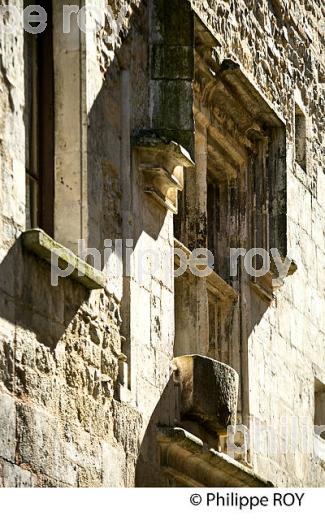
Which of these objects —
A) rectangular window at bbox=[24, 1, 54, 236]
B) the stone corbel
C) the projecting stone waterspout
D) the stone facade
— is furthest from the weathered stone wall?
rectangular window at bbox=[24, 1, 54, 236]

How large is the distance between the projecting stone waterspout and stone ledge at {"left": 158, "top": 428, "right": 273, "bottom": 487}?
227 mm

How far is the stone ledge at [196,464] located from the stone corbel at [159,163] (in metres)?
1.36

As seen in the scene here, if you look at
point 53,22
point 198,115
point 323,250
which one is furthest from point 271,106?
point 53,22

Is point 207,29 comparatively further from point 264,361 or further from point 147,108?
point 264,361

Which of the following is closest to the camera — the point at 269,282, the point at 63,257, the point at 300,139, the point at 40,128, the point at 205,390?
the point at 63,257

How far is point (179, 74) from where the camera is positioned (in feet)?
44.8

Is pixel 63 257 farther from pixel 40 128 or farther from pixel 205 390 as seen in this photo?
pixel 205 390

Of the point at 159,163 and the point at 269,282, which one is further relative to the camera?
the point at 269,282

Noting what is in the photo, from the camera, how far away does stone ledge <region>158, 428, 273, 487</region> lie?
13125 millimetres

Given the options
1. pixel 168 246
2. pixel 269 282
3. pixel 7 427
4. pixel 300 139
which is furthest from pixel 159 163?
pixel 300 139

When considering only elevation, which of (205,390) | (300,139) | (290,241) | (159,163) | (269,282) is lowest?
(205,390)

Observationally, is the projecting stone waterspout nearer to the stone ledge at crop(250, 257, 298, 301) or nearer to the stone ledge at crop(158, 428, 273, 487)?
the stone ledge at crop(158, 428, 273, 487)

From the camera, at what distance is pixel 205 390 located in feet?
44.7

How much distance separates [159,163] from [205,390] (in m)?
1.33
